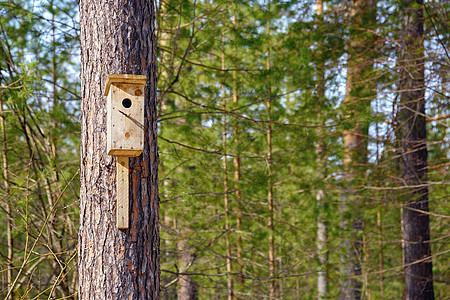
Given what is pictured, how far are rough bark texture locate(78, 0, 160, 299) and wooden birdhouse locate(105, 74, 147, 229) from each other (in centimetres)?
6

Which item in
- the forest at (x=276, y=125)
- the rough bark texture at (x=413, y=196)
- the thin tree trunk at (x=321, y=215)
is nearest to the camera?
the forest at (x=276, y=125)

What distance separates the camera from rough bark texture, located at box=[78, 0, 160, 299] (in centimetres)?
285

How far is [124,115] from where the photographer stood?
2783 millimetres

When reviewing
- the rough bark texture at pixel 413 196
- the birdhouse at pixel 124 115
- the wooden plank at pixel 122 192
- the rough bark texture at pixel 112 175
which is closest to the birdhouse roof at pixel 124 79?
the birdhouse at pixel 124 115

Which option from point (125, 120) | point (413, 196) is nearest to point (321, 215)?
point (413, 196)

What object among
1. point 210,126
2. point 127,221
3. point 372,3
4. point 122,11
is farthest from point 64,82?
point 372,3

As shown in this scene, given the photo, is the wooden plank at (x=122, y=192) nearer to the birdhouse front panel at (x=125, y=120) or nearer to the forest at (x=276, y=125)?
the birdhouse front panel at (x=125, y=120)

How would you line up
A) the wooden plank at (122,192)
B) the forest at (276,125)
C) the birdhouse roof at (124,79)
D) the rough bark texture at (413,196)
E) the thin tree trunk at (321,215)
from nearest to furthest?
the birdhouse roof at (124,79) < the wooden plank at (122,192) < the forest at (276,125) < the rough bark texture at (413,196) < the thin tree trunk at (321,215)

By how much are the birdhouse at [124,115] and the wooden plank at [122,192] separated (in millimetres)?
97

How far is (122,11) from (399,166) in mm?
5362

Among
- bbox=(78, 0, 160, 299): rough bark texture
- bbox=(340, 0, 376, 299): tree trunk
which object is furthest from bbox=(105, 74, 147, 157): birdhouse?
bbox=(340, 0, 376, 299): tree trunk

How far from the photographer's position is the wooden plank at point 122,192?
284 centimetres

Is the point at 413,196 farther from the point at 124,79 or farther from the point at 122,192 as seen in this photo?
the point at 124,79

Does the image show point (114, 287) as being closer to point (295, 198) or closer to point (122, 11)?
point (122, 11)
